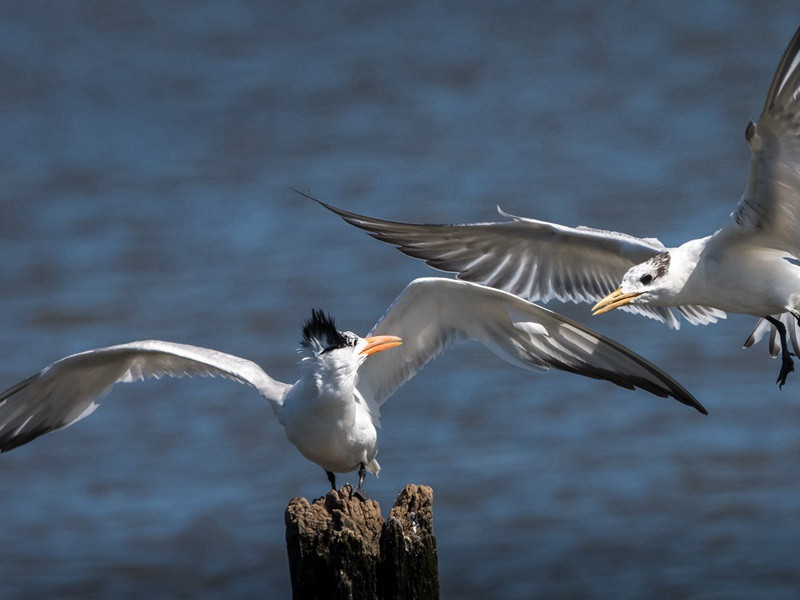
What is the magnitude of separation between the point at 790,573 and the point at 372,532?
6.97 meters

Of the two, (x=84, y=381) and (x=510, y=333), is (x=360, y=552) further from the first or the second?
(x=84, y=381)

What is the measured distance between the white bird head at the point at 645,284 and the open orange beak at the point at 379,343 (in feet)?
4.69

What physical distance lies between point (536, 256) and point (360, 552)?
3.70m

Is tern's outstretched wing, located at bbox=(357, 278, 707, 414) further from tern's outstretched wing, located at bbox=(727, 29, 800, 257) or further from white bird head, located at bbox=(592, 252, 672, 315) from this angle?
tern's outstretched wing, located at bbox=(727, 29, 800, 257)

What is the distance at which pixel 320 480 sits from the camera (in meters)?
14.3

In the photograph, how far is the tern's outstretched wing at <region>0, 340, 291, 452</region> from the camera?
7766 mm

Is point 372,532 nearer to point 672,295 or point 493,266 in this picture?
point 672,295

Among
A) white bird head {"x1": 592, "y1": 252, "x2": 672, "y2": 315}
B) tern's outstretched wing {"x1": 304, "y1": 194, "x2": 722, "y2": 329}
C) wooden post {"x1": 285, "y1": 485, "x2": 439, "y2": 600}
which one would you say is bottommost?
wooden post {"x1": 285, "y1": 485, "x2": 439, "y2": 600}

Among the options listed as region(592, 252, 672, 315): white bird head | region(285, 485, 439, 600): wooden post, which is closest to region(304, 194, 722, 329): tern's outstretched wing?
region(592, 252, 672, 315): white bird head

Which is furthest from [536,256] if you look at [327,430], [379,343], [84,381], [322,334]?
[84,381]

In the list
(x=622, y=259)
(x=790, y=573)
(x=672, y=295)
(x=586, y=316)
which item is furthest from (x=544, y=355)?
(x=586, y=316)

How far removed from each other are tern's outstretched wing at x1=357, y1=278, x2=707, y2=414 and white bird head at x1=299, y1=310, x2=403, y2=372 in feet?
1.14

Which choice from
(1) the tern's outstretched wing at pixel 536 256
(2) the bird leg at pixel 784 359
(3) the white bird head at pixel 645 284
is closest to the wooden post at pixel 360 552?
(3) the white bird head at pixel 645 284

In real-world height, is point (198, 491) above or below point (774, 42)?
below
